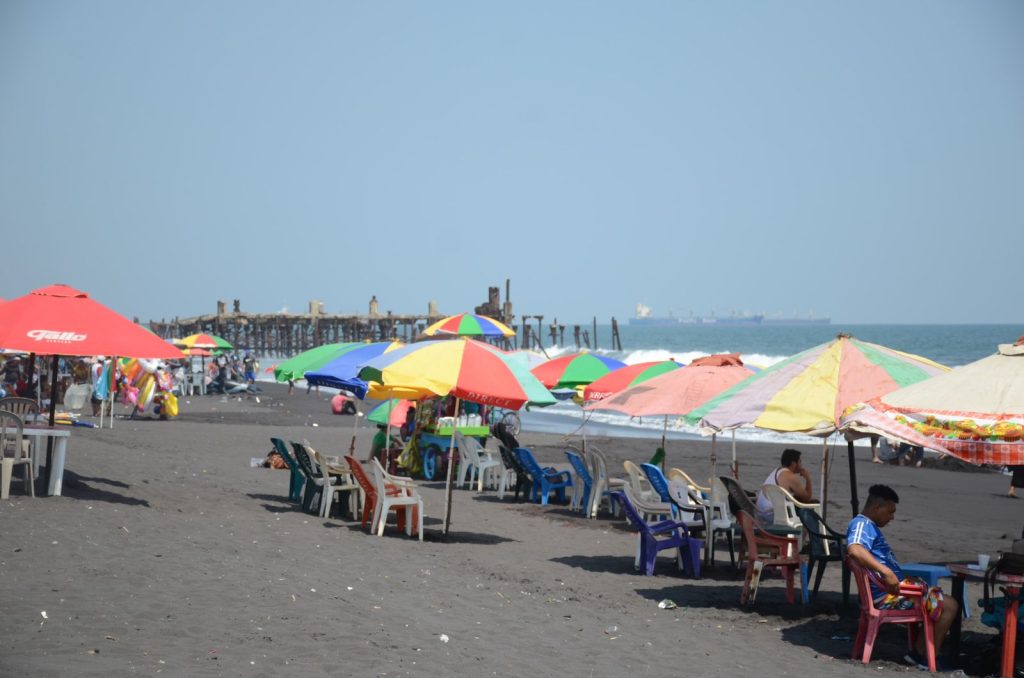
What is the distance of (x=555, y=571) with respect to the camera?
9.06 meters

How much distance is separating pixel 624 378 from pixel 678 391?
9.96ft

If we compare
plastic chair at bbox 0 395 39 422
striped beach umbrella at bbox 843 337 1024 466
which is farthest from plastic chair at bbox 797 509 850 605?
plastic chair at bbox 0 395 39 422

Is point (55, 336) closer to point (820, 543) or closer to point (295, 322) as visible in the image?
point (820, 543)

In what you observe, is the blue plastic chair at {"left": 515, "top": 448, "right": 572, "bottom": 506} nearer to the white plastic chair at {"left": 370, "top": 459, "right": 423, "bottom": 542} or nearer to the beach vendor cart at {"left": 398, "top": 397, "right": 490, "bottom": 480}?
the beach vendor cart at {"left": 398, "top": 397, "right": 490, "bottom": 480}

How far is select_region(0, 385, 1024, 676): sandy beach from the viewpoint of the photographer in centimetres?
556

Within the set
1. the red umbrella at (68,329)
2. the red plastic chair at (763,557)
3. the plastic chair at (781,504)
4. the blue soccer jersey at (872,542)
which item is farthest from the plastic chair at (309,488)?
the blue soccer jersey at (872,542)

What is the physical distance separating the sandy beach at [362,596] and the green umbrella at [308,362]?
4.67ft

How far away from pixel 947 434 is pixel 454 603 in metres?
3.35

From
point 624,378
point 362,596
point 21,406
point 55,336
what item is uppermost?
point 55,336

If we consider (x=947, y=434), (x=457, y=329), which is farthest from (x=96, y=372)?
(x=947, y=434)

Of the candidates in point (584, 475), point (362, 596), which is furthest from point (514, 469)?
point (362, 596)

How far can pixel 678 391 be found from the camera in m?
9.52

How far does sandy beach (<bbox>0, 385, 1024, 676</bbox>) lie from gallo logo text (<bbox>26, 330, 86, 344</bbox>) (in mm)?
1451

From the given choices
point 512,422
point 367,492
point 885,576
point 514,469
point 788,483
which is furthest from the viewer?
point 512,422
